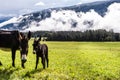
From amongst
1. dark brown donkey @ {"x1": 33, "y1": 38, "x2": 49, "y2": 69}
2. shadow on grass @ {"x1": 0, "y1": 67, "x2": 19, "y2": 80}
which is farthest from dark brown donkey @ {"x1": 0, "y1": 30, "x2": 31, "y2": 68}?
shadow on grass @ {"x1": 0, "y1": 67, "x2": 19, "y2": 80}

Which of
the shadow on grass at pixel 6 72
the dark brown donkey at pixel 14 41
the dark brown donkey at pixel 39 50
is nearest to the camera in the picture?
the shadow on grass at pixel 6 72

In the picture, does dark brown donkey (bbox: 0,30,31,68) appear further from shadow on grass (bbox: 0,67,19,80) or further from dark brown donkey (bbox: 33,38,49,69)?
shadow on grass (bbox: 0,67,19,80)

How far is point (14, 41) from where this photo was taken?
21.9 meters

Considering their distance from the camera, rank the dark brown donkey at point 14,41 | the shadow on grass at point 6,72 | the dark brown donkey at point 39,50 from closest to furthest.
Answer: the shadow on grass at point 6,72
the dark brown donkey at point 14,41
the dark brown donkey at point 39,50

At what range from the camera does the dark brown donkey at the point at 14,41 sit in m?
20.5

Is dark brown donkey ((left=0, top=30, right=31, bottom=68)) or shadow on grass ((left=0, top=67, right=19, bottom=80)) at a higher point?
dark brown donkey ((left=0, top=30, right=31, bottom=68))

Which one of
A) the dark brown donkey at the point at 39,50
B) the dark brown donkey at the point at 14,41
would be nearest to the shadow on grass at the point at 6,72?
the dark brown donkey at the point at 14,41

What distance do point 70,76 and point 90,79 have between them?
1304mm

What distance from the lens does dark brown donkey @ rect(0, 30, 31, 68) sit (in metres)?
20.5

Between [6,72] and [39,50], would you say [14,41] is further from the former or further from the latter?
[6,72]

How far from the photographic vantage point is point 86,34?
192m

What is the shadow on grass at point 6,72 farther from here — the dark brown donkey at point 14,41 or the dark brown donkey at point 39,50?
the dark brown donkey at point 39,50

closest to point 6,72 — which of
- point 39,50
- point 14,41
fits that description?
point 14,41

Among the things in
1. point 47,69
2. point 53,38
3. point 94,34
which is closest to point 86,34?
point 94,34
